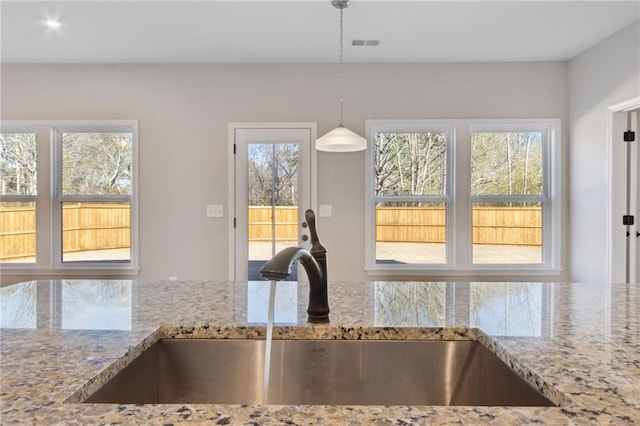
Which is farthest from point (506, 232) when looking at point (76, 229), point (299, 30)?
point (76, 229)

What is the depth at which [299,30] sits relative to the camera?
11.1 ft

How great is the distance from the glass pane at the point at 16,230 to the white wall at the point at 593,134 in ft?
18.2

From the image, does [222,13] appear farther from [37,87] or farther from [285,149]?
[37,87]

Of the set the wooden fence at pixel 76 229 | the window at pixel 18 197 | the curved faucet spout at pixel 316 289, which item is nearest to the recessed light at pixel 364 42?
the wooden fence at pixel 76 229

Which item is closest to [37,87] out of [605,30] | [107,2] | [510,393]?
[107,2]

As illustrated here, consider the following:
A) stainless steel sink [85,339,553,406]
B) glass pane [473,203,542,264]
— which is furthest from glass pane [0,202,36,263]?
glass pane [473,203,542,264]

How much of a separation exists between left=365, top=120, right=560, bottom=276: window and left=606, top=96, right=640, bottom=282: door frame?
2.18 feet

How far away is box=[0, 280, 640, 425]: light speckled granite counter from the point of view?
1.86ft

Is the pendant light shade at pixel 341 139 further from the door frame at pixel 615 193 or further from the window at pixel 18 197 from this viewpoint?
the window at pixel 18 197

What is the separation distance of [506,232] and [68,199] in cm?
459

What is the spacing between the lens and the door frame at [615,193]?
3.48 m

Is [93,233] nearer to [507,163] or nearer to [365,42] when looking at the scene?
[365,42]

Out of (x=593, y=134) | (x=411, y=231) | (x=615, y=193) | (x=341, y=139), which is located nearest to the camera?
(x=341, y=139)

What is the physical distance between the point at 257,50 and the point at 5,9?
6.34 ft
